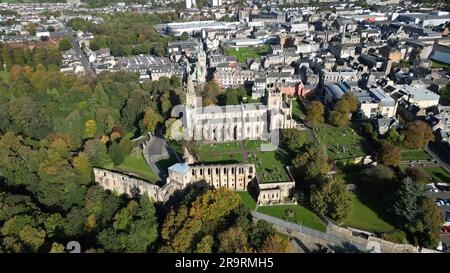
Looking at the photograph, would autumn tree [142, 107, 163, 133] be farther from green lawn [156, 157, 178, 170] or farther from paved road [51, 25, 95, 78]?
paved road [51, 25, 95, 78]

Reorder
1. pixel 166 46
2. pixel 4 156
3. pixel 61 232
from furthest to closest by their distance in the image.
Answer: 1. pixel 166 46
2. pixel 4 156
3. pixel 61 232

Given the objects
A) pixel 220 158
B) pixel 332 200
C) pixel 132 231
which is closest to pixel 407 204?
pixel 332 200

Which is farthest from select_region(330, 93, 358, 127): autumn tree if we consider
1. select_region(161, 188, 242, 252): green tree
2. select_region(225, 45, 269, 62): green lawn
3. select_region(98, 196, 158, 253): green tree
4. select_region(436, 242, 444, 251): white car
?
select_region(225, 45, 269, 62): green lawn

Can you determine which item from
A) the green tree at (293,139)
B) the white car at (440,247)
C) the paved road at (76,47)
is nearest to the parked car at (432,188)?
the white car at (440,247)

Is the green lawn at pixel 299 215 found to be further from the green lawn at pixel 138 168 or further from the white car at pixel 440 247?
the green lawn at pixel 138 168

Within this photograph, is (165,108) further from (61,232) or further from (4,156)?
(61,232)

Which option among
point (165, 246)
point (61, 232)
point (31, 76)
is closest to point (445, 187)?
point (165, 246)
